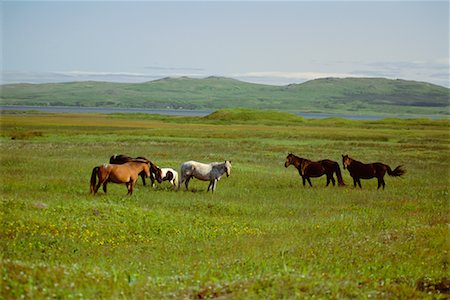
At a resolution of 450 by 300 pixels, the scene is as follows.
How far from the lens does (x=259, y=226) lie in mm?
23031

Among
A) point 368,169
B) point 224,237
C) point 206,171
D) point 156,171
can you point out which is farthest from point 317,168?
point 224,237

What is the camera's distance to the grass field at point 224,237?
37.2 feet

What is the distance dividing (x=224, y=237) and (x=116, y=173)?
9.16 meters

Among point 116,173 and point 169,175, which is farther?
point 169,175

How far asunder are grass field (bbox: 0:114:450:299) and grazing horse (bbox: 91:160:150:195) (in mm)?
720

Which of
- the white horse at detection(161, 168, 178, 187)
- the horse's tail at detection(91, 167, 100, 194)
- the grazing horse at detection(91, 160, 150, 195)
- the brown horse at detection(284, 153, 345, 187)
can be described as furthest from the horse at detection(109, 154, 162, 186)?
the brown horse at detection(284, 153, 345, 187)

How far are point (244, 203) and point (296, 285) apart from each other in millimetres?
17412

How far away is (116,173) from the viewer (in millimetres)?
27875

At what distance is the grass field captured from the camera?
11.3m

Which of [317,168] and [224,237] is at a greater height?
[317,168]

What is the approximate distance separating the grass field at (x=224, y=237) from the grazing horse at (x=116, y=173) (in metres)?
0.72

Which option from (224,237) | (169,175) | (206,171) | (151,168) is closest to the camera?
(224,237)

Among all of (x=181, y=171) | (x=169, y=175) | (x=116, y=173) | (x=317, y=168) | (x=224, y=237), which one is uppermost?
(x=116, y=173)

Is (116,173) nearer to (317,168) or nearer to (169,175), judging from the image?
(169,175)
